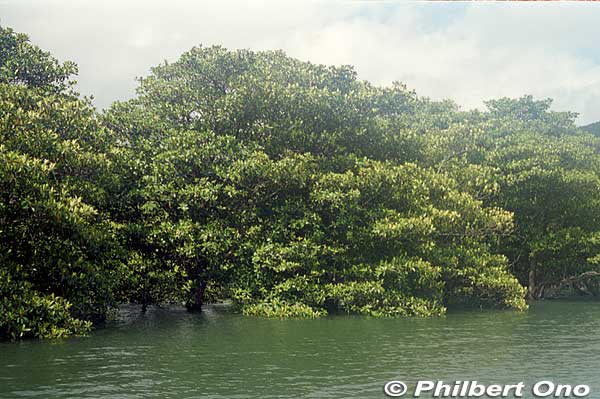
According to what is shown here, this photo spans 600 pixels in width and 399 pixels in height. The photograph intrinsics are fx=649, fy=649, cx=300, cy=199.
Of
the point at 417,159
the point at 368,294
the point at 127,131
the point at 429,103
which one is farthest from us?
the point at 429,103

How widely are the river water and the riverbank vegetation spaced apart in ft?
8.69

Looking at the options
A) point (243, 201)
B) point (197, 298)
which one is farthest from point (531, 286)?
point (197, 298)

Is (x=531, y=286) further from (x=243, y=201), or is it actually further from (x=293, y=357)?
(x=293, y=357)

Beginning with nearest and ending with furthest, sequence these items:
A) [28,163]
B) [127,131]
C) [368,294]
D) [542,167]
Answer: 1. [28,163]
2. [368,294]
3. [127,131]
4. [542,167]

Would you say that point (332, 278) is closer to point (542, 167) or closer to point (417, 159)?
point (417, 159)

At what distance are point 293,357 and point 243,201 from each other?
15.5 metres

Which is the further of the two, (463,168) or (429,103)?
(429,103)

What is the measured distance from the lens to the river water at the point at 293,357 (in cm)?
1712

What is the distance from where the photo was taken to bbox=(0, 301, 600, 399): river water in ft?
56.2

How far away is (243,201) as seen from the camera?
3594 centimetres

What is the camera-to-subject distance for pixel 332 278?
3575cm

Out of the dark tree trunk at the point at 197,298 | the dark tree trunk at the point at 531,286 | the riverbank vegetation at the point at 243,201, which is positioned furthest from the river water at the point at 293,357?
the dark tree trunk at the point at 531,286

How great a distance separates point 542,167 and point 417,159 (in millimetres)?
9780

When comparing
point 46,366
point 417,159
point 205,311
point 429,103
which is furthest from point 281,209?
point 429,103
